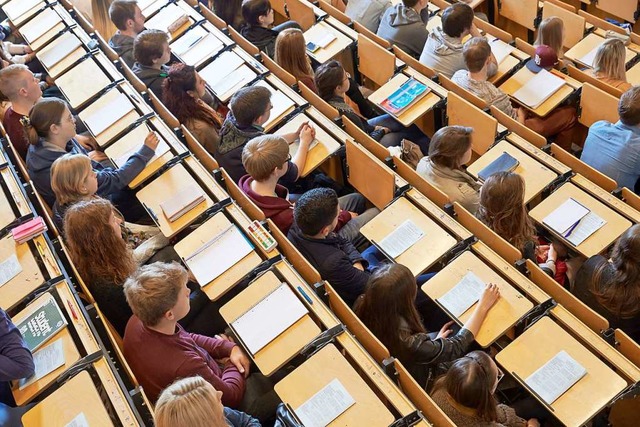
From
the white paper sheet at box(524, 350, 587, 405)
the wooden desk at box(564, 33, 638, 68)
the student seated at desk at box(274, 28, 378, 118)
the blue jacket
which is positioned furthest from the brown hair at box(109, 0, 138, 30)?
the white paper sheet at box(524, 350, 587, 405)

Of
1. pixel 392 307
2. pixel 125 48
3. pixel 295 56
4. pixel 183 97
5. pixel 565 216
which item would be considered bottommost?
pixel 565 216

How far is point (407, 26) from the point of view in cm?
560

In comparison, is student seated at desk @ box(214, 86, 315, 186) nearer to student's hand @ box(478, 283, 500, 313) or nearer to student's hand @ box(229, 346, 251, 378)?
student's hand @ box(229, 346, 251, 378)

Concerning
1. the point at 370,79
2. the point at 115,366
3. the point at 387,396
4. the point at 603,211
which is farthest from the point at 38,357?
the point at 370,79

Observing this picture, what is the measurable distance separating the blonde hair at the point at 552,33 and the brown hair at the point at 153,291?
3.49m

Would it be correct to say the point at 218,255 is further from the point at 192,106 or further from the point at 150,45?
the point at 150,45

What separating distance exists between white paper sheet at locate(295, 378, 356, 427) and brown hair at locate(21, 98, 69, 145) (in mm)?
2597

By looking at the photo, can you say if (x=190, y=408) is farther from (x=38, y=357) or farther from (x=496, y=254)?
(x=496, y=254)

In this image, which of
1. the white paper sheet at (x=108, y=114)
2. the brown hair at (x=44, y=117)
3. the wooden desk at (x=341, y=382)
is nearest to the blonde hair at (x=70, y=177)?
the brown hair at (x=44, y=117)

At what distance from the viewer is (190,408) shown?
7.78 feet

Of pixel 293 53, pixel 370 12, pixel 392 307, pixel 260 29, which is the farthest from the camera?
pixel 370 12

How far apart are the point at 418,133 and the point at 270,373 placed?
8.62 feet

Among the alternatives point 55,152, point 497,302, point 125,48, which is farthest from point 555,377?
point 125,48

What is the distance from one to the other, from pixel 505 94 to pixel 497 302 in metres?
2.02
